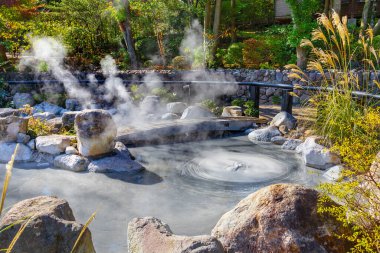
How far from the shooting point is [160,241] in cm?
274

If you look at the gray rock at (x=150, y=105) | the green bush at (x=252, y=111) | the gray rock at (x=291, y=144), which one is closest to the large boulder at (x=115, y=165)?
the gray rock at (x=291, y=144)

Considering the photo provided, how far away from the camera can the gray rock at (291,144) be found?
7480mm

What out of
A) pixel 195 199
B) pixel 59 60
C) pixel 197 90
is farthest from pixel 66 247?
pixel 59 60

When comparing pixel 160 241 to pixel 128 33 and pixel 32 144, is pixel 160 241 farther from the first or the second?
pixel 128 33

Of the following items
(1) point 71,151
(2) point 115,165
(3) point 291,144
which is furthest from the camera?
(3) point 291,144

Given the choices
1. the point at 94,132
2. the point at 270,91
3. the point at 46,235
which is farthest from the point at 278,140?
the point at 46,235

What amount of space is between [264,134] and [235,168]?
2279 mm

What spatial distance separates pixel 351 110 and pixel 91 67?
473 inches

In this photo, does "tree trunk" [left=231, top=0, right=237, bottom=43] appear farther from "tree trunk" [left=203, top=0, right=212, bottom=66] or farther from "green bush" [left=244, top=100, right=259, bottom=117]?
"green bush" [left=244, top=100, right=259, bottom=117]

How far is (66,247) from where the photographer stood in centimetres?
259

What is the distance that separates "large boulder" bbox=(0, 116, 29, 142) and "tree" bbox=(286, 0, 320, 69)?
387 inches

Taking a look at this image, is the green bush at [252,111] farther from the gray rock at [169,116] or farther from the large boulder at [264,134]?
the gray rock at [169,116]

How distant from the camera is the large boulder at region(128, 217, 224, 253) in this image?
96.1 inches

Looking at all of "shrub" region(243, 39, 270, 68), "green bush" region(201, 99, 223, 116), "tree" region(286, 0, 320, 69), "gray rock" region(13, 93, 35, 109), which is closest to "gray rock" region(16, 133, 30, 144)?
"green bush" region(201, 99, 223, 116)
